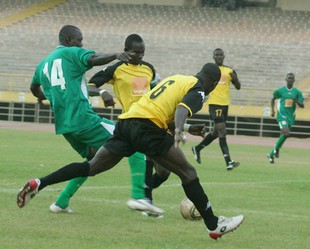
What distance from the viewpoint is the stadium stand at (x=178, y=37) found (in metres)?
38.7

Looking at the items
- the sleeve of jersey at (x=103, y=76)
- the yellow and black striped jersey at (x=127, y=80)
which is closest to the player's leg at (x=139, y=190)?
the yellow and black striped jersey at (x=127, y=80)

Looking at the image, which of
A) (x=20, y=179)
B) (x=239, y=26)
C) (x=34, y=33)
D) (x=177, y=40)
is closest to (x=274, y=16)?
(x=239, y=26)

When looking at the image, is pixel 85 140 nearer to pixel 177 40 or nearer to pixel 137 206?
pixel 137 206

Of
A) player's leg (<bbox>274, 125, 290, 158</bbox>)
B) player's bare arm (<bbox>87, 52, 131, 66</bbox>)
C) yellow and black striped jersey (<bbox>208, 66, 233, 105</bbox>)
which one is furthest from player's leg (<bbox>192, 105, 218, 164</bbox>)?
player's bare arm (<bbox>87, 52, 131, 66</bbox>)

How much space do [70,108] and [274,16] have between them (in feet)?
118

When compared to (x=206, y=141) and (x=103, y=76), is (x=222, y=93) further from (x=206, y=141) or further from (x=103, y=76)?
(x=103, y=76)

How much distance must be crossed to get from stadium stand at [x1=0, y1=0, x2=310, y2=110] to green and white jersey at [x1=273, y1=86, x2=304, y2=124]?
1175cm

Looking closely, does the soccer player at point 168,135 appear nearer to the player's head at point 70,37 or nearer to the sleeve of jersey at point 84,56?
the sleeve of jersey at point 84,56

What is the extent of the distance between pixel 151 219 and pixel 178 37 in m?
32.9

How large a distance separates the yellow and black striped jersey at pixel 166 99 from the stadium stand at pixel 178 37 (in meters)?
26.4

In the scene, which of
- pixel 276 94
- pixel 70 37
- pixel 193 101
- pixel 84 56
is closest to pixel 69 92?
pixel 84 56

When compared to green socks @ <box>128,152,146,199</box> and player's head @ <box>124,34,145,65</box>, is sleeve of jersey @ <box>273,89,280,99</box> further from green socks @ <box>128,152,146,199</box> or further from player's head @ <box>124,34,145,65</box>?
green socks @ <box>128,152,146,199</box>

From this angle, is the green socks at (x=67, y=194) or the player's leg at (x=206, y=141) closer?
the green socks at (x=67, y=194)

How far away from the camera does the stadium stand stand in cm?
3866
